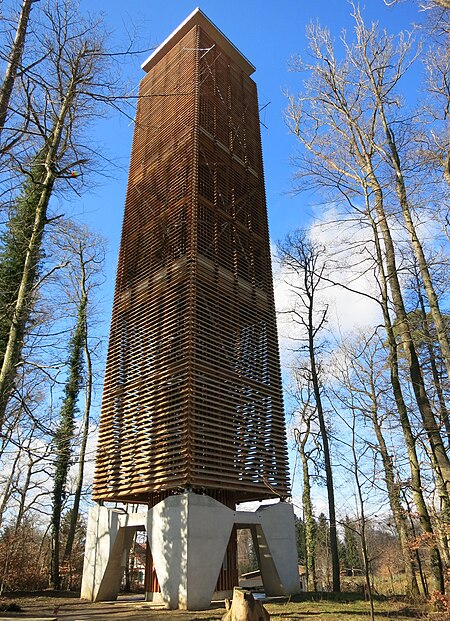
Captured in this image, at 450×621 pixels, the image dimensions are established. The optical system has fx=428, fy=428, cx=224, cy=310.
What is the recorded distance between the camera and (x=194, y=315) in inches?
380

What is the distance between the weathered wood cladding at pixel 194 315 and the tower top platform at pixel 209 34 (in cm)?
105

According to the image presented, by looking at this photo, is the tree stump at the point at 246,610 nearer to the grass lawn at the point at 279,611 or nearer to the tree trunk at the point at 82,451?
the grass lawn at the point at 279,611

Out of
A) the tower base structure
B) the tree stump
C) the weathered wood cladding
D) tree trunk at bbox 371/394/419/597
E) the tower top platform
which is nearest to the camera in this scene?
the tree stump

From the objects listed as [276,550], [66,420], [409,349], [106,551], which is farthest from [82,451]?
[409,349]

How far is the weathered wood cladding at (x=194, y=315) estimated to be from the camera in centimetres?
909

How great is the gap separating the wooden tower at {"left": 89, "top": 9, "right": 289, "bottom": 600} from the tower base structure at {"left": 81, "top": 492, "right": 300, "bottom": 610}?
451mm

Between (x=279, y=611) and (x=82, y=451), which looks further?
(x=82, y=451)

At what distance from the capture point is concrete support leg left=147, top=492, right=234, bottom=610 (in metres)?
7.45

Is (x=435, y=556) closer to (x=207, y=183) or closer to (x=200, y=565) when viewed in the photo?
(x=200, y=565)

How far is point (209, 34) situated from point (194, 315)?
37.5ft

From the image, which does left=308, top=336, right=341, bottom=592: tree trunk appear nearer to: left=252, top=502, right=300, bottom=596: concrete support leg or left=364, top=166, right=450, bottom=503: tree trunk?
left=252, top=502, right=300, bottom=596: concrete support leg

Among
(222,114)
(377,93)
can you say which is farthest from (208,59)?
(377,93)

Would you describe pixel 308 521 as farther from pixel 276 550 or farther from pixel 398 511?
pixel 398 511

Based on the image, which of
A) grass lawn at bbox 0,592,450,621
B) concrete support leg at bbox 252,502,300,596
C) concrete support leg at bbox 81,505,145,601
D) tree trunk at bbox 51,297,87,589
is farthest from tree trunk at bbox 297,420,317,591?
tree trunk at bbox 51,297,87,589
